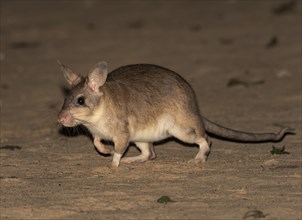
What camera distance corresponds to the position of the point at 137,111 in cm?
862

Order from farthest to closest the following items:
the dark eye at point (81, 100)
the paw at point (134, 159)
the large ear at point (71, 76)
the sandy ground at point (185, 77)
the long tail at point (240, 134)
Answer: the long tail at point (240, 134), the paw at point (134, 159), the large ear at point (71, 76), the dark eye at point (81, 100), the sandy ground at point (185, 77)

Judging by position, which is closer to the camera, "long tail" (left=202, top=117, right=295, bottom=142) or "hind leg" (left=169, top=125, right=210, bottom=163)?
"hind leg" (left=169, top=125, right=210, bottom=163)

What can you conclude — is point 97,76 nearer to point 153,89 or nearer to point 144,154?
point 153,89

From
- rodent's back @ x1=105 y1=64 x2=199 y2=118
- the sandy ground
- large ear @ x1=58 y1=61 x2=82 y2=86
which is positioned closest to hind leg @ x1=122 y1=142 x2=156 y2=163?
the sandy ground

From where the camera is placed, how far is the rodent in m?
8.30

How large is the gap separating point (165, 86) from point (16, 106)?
4132 millimetres

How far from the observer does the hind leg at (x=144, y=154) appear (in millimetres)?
9016

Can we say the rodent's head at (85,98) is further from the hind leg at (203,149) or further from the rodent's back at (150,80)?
the hind leg at (203,149)

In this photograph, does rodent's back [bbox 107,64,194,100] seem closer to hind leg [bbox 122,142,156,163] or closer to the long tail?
the long tail

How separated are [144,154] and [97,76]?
1211mm

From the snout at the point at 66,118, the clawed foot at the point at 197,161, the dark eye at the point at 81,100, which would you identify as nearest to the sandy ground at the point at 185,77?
the clawed foot at the point at 197,161

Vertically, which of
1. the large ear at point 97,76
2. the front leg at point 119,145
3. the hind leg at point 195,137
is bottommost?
the front leg at point 119,145

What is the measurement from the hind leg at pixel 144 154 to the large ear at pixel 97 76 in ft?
3.53

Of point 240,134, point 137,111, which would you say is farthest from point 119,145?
point 240,134
